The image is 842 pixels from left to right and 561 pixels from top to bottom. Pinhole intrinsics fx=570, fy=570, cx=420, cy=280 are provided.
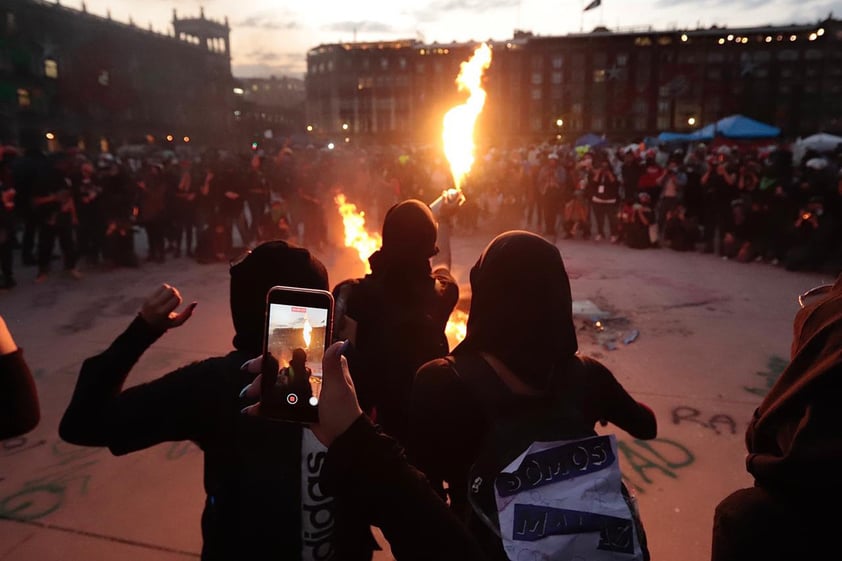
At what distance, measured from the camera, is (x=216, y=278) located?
379 inches

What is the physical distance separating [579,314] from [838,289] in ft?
19.2

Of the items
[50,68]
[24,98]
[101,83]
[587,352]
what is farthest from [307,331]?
[101,83]

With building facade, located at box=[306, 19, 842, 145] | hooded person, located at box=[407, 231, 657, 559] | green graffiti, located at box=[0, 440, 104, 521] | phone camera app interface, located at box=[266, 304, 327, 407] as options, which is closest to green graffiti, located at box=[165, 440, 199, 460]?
green graffiti, located at box=[0, 440, 104, 521]

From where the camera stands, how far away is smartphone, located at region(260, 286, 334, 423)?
1.34 metres

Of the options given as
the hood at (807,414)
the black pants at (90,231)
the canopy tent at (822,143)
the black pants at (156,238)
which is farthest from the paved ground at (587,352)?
the canopy tent at (822,143)

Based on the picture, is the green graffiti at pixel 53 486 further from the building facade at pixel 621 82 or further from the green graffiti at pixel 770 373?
the building facade at pixel 621 82

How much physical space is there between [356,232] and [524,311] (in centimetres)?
1262

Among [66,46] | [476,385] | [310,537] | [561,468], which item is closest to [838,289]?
[561,468]

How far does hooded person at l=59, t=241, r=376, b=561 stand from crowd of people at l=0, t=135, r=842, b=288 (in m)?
8.93

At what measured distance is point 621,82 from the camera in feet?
239

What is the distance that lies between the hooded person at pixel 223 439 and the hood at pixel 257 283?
0.12 m

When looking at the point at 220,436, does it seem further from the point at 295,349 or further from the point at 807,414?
the point at 807,414

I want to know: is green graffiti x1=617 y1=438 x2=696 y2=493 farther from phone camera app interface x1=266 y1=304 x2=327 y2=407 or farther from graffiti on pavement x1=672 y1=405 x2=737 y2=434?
phone camera app interface x1=266 y1=304 x2=327 y2=407

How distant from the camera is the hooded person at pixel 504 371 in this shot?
1585mm
